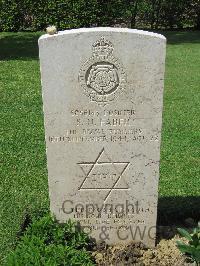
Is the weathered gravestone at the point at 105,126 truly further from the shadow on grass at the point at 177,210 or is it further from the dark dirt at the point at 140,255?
the shadow on grass at the point at 177,210

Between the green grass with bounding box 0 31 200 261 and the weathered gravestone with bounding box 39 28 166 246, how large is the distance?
733 millimetres

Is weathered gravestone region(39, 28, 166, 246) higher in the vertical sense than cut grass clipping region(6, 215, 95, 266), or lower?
higher

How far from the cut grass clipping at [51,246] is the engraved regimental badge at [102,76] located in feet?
3.97

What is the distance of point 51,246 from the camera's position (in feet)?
13.3

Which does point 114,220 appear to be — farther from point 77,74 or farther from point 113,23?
point 113,23

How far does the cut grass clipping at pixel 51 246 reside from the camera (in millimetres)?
3812

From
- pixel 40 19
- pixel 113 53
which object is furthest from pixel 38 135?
pixel 40 19

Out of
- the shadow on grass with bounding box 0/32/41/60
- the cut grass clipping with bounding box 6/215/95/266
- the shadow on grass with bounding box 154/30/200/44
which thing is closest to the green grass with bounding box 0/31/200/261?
the cut grass clipping with bounding box 6/215/95/266

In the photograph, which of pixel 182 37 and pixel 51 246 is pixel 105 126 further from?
pixel 182 37

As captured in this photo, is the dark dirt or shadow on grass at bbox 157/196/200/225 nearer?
the dark dirt

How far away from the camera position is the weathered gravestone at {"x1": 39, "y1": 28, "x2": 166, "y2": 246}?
3.83m

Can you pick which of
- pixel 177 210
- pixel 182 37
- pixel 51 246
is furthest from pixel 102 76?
pixel 182 37

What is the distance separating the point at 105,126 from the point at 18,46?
1257cm

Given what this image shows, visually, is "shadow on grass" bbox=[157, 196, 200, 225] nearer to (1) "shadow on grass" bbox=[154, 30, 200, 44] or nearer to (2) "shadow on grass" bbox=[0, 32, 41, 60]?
(2) "shadow on grass" bbox=[0, 32, 41, 60]
